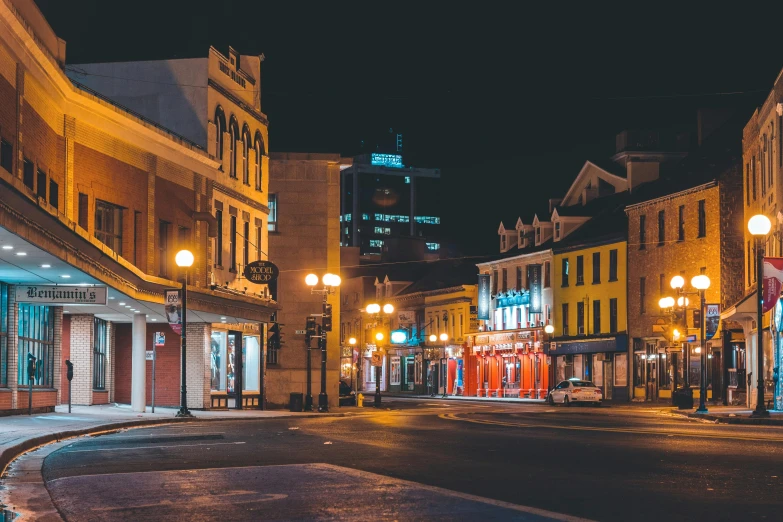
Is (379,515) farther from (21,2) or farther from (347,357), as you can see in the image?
(347,357)

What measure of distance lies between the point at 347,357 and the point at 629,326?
4976 cm

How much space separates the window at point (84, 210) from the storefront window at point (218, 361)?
994cm

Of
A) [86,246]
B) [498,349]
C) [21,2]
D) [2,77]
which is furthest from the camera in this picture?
[498,349]

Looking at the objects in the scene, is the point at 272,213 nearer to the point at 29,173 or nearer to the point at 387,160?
the point at 29,173

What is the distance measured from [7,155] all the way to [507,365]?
191ft

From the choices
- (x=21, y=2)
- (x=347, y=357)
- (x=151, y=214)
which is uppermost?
(x=21, y=2)

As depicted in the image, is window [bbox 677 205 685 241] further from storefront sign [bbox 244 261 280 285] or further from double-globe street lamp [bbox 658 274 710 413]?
storefront sign [bbox 244 261 280 285]

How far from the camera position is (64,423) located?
29.1m

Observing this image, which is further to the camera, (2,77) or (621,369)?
(621,369)

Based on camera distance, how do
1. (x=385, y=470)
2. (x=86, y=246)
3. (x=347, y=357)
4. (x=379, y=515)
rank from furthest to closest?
(x=347, y=357) → (x=86, y=246) → (x=385, y=470) → (x=379, y=515)

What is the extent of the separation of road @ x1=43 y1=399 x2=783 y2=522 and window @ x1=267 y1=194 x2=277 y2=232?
3165 cm

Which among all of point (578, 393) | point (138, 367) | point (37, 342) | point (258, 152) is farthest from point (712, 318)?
point (37, 342)

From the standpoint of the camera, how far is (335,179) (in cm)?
5484

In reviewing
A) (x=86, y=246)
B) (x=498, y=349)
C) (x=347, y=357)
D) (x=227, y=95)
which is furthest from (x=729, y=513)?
(x=347, y=357)
